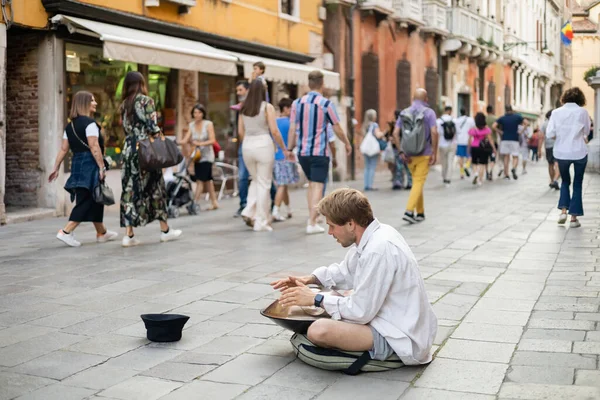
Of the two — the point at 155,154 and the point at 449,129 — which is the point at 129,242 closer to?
the point at 155,154

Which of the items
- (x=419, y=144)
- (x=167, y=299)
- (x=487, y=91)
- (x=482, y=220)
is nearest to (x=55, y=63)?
(x=419, y=144)

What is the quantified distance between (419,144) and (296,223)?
1948mm

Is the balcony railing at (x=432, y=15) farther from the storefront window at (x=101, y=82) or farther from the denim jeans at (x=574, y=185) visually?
the denim jeans at (x=574, y=185)

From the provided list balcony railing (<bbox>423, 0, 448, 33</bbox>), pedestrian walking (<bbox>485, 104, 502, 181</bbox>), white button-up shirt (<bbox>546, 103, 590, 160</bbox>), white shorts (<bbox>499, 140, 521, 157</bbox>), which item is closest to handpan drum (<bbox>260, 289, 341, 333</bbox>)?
white button-up shirt (<bbox>546, 103, 590, 160</bbox>)

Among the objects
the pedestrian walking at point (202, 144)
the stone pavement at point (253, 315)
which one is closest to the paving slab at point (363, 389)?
the stone pavement at point (253, 315)

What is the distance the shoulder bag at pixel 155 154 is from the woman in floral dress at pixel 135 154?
11cm

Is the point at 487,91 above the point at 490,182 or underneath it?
above

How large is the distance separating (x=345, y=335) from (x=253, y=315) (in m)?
1.66

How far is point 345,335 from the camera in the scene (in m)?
4.62

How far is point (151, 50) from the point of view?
13750mm

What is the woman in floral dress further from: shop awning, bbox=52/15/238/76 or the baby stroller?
the baby stroller

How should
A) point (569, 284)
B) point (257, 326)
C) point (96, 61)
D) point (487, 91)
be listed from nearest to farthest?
point (257, 326) < point (569, 284) < point (96, 61) < point (487, 91)

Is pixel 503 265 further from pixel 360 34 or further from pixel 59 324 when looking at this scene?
pixel 360 34

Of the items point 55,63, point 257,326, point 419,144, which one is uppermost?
point 55,63
